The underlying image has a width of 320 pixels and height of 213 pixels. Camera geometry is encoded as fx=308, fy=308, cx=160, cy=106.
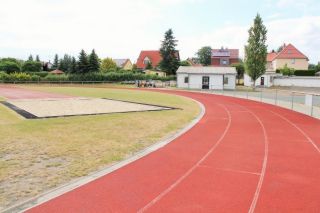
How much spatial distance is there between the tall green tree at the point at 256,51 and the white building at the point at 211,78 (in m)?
2.93

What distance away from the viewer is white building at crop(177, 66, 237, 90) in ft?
168

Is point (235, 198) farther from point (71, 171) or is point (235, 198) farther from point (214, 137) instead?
point (214, 137)

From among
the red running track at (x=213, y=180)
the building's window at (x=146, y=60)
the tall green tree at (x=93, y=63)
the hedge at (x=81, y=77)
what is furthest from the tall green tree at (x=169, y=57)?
the red running track at (x=213, y=180)

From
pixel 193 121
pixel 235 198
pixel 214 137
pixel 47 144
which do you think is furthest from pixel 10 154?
pixel 193 121

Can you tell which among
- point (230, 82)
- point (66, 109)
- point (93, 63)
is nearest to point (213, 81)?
point (230, 82)

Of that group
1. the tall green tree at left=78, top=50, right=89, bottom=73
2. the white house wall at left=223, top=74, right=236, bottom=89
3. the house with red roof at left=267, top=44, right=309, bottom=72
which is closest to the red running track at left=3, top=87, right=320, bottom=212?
the white house wall at left=223, top=74, right=236, bottom=89

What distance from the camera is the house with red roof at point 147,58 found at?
8988 cm

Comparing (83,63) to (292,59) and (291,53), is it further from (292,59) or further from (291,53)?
(291,53)

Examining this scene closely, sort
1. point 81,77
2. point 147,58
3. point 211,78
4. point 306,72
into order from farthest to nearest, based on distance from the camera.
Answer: point 147,58, point 306,72, point 81,77, point 211,78

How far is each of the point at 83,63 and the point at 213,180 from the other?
2269 inches

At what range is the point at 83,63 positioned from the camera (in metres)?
61.7

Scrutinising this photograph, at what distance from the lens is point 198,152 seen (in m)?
10.1

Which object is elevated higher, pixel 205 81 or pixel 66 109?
pixel 205 81

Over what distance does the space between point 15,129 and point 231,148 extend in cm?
903
